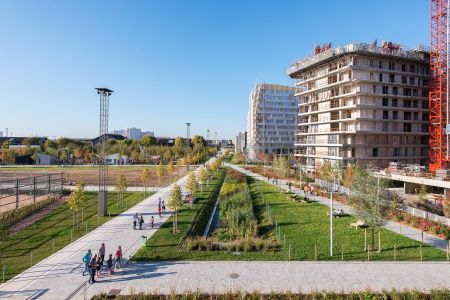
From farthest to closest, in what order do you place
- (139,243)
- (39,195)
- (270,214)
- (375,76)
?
1. (375,76)
2. (39,195)
3. (270,214)
4. (139,243)

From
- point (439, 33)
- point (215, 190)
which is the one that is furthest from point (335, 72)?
point (215, 190)

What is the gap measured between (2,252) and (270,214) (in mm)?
24280

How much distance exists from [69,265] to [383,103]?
60026 mm

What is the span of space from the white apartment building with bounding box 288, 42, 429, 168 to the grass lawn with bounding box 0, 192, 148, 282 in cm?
4297

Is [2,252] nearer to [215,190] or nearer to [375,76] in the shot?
[215,190]

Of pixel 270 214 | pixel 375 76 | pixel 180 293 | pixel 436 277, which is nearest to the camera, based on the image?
pixel 180 293

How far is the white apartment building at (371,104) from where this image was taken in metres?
58.1

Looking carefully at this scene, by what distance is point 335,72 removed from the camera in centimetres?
6112

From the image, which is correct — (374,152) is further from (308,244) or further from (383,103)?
(308,244)

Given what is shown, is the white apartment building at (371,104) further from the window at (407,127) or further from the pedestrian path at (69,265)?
the pedestrian path at (69,265)

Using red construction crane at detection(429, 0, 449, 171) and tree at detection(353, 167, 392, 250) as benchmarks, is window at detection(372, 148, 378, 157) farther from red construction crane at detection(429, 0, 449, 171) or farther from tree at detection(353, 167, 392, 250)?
tree at detection(353, 167, 392, 250)

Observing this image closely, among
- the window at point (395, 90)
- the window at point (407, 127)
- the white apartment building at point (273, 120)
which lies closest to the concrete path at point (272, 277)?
the window at point (395, 90)

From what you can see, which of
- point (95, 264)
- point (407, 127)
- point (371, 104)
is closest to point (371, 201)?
point (95, 264)

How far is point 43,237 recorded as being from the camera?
25.7 m
